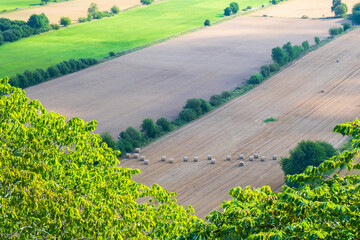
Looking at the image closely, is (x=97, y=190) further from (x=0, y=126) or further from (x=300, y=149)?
(x=300, y=149)

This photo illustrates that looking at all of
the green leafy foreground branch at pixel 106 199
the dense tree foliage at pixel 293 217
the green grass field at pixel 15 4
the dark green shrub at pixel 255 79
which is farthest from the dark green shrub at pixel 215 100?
the green grass field at pixel 15 4

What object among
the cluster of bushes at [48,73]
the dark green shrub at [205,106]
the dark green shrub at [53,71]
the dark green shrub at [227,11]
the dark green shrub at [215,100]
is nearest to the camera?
the dark green shrub at [205,106]

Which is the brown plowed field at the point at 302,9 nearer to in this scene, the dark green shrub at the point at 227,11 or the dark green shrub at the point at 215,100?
the dark green shrub at the point at 227,11

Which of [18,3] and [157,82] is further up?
[18,3]

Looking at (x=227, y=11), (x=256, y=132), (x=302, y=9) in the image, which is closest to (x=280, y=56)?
(x=256, y=132)

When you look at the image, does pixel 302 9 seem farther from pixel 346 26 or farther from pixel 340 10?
pixel 346 26

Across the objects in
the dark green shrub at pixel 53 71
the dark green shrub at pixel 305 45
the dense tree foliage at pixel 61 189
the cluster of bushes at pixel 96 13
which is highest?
the cluster of bushes at pixel 96 13

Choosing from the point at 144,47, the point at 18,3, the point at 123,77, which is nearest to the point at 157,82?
the point at 123,77
